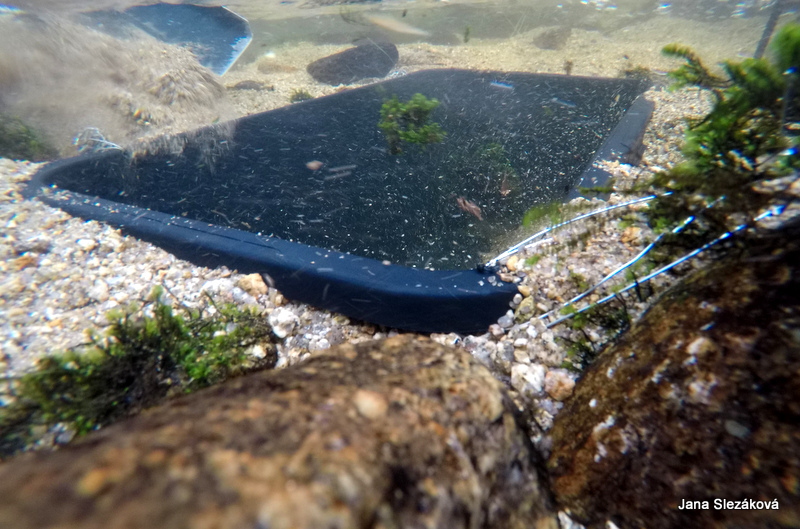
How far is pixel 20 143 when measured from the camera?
17.9 feet

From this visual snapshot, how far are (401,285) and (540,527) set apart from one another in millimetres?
1595

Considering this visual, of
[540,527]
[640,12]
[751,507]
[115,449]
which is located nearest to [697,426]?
[751,507]

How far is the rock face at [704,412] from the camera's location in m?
1.22

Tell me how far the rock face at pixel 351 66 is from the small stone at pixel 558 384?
1160 centimetres

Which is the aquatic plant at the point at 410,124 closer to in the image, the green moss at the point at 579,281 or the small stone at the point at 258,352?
the green moss at the point at 579,281

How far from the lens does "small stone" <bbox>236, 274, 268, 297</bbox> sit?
9.89ft

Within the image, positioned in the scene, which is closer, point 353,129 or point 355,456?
point 355,456

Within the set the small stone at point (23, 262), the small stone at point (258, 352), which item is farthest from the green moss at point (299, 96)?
the small stone at point (258, 352)

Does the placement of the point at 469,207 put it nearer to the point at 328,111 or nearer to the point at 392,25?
the point at 328,111

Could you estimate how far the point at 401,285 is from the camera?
2613 mm

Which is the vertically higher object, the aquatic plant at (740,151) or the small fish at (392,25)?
the aquatic plant at (740,151)

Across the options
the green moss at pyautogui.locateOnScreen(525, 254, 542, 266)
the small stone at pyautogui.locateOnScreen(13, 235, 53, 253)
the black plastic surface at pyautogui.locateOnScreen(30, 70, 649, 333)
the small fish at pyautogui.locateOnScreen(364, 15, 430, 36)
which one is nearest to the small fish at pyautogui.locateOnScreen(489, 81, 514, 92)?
the black plastic surface at pyautogui.locateOnScreen(30, 70, 649, 333)

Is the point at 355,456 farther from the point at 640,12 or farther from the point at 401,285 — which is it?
the point at 640,12

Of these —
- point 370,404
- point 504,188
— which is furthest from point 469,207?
point 370,404
